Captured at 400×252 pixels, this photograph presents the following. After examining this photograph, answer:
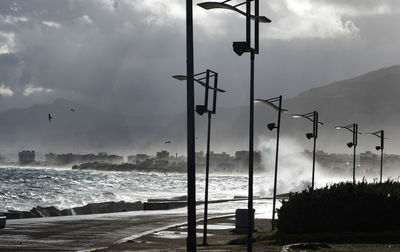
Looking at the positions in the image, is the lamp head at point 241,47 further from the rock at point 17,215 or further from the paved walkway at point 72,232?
the rock at point 17,215

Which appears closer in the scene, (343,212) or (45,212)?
(343,212)

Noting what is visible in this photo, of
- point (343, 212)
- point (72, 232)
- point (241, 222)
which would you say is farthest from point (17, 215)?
point (343, 212)

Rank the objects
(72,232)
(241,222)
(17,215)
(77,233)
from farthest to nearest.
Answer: (17,215)
(72,232)
(241,222)
(77,233)

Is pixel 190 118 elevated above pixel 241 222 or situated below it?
above

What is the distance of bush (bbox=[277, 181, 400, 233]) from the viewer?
34.2 metres

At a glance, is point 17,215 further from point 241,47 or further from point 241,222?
point 241,47

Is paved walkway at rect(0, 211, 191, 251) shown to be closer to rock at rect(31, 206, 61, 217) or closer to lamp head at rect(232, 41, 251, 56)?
rock at rect(31, 206, 61, 217)

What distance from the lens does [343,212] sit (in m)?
34.2

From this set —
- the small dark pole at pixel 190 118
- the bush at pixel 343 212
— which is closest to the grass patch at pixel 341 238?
the bush at pixel 343 212

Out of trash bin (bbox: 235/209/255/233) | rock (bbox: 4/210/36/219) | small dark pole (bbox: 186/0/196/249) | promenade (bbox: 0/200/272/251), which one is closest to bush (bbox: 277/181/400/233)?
trash bin (bbox: 235/209/255/233)

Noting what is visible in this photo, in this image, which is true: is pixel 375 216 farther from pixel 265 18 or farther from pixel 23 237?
pixel 23 237

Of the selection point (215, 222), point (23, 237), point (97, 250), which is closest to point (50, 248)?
point (97, 250)

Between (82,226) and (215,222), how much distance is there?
9190mm

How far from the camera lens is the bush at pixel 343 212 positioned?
34.2 m
